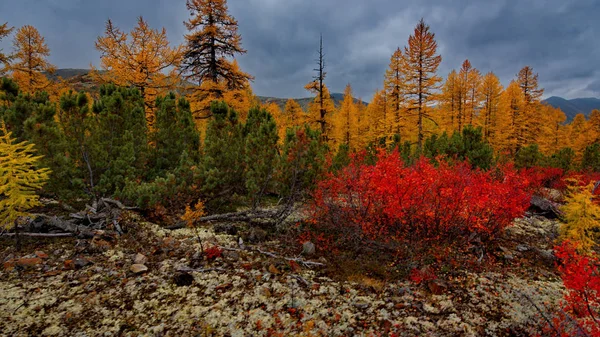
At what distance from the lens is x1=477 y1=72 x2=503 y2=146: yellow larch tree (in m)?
29.0

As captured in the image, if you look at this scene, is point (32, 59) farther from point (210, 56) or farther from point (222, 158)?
point (222, 158)

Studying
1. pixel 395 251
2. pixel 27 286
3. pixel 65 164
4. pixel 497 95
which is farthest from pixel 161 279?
pixel 497 95

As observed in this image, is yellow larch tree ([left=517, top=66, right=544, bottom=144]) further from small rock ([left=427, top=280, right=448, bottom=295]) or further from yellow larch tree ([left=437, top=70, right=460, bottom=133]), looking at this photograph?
small rock ([left=427, top=280, right=448, bottom=295])

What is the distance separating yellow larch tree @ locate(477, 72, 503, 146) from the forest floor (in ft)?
93.7

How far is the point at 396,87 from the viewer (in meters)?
24.0

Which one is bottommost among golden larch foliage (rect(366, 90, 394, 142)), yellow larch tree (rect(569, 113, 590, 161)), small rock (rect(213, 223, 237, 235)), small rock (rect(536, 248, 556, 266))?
small rock (rect(536, 248, 556, 266))

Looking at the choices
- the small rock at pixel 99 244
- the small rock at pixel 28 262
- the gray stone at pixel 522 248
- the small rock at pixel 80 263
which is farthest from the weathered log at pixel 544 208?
the small rock at pixel 28 262

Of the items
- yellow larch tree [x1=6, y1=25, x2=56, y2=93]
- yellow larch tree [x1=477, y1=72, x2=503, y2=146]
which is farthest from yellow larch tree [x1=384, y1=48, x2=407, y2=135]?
yellow larch tree [x1=6, y1=25, x2=56, y2=93]

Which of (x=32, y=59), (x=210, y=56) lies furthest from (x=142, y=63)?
(x=32, y=59)

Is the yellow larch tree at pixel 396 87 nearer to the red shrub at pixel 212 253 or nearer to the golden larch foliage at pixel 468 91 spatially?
the golden larch foliage at pixel 468 91

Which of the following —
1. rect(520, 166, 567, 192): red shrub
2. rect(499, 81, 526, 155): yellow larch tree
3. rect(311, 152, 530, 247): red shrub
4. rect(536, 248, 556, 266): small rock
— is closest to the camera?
rect(536, 248, 556, 266): small rock

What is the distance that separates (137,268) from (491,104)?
35.5 m

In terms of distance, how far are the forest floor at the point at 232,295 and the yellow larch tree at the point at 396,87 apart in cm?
1870

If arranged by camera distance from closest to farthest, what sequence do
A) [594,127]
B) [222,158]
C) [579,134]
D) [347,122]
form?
[222,158]
[347,122]
[594,127]
[579,134]
